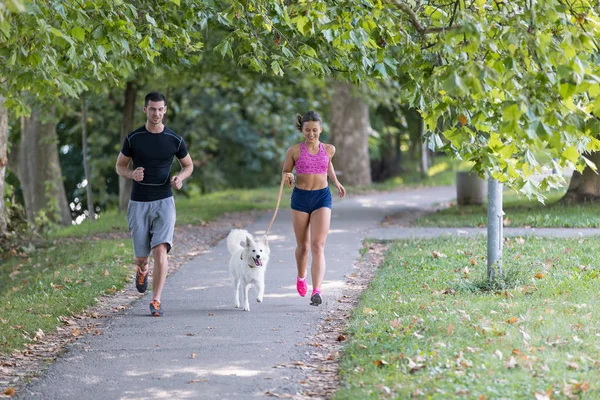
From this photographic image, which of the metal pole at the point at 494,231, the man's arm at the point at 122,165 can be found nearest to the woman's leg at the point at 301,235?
the man's arm at the point at 122,165

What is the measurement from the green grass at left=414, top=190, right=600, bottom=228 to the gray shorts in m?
7.13

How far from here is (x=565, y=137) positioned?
260 inches

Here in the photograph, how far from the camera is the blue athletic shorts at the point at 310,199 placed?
947 centimetres

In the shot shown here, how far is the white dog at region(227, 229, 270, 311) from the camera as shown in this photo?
9297 mm

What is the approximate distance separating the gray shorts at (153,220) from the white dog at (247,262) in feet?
2.59

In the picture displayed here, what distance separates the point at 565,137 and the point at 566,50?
0.77 metres

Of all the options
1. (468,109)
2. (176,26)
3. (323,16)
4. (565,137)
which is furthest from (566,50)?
(176,26)

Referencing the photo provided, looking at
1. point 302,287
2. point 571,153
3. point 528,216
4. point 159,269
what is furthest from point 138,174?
point 528,216

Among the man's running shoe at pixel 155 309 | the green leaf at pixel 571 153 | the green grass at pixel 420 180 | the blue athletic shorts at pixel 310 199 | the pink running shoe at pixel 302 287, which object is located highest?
the green leaf at pixel 571 153

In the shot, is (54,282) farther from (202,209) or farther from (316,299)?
(202,209)

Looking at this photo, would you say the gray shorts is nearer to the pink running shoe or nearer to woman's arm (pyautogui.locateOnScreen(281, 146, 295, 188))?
woman's arm (pyautogui.locateOnScreen(281, 146, 295, 188))

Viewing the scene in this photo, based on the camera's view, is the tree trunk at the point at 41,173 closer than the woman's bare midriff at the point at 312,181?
No

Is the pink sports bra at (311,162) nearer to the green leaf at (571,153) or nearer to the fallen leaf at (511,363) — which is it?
the fallen leaf at (511,363)

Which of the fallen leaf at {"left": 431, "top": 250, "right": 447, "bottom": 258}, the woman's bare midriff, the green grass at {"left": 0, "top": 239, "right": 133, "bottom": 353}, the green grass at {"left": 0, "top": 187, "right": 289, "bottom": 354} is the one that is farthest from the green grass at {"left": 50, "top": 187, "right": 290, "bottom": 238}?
the woman's bare midriff
